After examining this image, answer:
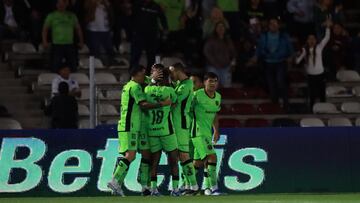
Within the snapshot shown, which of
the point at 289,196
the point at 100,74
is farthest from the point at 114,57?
the point at 289,196

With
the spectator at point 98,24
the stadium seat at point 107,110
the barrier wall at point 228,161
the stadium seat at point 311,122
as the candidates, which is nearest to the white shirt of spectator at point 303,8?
the stadium seat at point 311,122

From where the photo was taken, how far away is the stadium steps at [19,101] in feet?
89.5

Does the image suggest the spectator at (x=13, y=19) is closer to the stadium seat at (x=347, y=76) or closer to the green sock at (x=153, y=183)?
the green sock at (x=153, y=183)

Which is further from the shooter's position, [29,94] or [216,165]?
[29,94]

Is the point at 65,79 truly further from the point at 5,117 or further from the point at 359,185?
the point at 359,185

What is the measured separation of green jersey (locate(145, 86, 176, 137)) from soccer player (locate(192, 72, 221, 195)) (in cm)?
69

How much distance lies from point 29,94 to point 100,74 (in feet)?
5.19

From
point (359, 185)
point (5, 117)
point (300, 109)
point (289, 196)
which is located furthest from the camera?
point (300, 109)

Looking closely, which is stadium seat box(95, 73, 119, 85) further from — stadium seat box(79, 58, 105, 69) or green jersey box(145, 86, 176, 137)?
green jersey box(145, 86, 176, 137)

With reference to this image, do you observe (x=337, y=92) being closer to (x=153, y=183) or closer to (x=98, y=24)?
(x=98, y=24)

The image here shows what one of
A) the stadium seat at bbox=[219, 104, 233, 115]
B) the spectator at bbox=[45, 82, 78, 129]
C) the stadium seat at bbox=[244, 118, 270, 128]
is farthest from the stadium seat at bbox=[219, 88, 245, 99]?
the spectator at bbox=[45, 82, 78, 129]

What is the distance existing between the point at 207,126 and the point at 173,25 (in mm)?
6415

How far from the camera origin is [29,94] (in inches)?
1117

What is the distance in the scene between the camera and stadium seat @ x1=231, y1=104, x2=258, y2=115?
28625 millimetres
